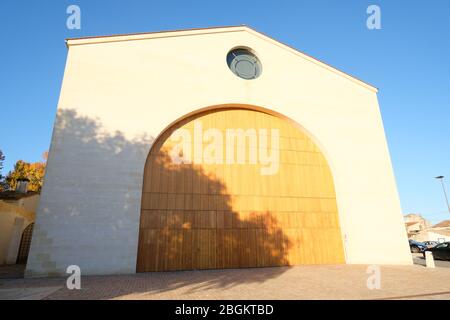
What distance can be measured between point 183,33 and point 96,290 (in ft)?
41.1

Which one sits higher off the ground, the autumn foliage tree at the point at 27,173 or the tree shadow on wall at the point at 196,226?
the autumn foliage tree at the point at 27,173

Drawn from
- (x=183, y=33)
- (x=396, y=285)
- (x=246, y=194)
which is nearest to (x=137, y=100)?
(x=183, y=33)

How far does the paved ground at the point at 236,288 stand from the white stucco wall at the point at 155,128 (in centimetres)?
199

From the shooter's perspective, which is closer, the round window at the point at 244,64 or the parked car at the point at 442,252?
the round window at the point at 244,64

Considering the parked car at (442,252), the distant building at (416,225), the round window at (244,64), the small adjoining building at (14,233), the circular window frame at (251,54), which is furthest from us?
the distant building at (416,225)

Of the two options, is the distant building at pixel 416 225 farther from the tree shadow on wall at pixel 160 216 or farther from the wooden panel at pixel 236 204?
the tree shadow on wall at pixel 160 216

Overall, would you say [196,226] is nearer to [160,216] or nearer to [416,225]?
[160,216]

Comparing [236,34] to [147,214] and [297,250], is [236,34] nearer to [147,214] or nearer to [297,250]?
[147,214]

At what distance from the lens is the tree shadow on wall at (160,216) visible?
33.5 ft

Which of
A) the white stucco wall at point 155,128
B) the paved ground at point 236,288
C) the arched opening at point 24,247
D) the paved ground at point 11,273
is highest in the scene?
the white stucco wall at point 155,128

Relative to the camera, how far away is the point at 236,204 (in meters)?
12.7

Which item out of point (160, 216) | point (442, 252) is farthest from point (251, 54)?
point (442, 252)

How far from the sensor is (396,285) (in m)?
7.73

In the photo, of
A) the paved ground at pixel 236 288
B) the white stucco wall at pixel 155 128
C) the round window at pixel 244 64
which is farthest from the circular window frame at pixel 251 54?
the paved ground at pixel 236 288
